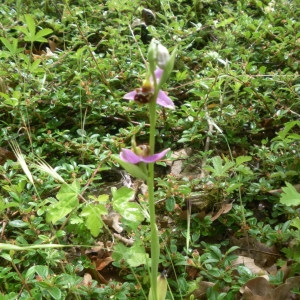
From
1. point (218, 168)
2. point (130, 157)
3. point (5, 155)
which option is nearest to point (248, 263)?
point (218, 168)

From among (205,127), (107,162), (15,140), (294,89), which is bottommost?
(15,140)

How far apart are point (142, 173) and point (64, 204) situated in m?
0.43

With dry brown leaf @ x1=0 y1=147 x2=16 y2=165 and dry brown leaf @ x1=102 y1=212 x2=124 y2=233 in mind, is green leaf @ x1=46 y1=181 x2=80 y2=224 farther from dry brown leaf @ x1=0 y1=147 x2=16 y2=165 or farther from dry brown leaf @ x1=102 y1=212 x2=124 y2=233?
dry brown leaf @ x1=0 y1=147 x2=16 y2=165

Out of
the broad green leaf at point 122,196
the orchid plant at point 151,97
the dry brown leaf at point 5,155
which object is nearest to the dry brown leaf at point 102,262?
the broad green leaf at point 122,196

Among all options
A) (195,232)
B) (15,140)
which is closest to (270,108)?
(195,232)

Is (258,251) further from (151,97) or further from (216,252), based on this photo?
(151,97)

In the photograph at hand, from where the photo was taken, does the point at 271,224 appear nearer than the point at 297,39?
Yes

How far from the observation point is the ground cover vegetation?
1133 millimetres

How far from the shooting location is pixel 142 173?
30.6 inches

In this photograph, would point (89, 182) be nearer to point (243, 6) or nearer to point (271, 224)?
point (271, 224)

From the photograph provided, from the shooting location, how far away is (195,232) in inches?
52.0

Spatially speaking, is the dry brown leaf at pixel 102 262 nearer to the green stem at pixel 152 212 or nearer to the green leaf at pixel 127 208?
the green leaf at pixel 127 208

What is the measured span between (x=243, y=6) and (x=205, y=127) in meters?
1.44

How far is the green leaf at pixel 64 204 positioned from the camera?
1113 millimetres
